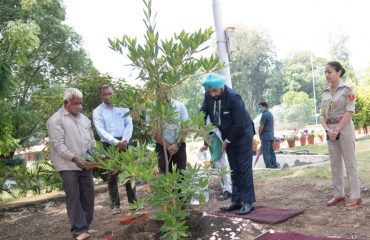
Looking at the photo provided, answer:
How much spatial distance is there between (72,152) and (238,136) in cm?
182

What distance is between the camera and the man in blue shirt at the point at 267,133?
9203 mm

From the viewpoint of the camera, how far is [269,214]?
4363mm

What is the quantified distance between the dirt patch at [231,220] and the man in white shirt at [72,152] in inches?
11.1

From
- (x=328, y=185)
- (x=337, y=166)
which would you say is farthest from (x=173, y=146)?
(x=328, y=185)

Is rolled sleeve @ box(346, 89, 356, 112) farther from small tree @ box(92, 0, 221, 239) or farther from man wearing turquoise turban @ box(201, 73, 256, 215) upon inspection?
small tree @ box(92, 0, 221, 239)

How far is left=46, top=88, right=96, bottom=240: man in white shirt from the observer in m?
4.05

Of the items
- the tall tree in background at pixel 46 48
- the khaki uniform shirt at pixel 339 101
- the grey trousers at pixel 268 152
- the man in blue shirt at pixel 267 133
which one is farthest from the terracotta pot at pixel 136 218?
the tall tree in background at pixel 46 48

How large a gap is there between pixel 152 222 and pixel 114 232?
0.46 meters

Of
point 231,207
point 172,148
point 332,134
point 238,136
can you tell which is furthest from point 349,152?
point 172,148

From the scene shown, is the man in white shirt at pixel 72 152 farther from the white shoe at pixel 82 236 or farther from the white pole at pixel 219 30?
the white pole at pixel 219 30

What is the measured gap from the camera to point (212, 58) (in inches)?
125

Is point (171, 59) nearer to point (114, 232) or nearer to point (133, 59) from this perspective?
point (133, 59)

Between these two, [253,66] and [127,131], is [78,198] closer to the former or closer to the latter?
[127,131]

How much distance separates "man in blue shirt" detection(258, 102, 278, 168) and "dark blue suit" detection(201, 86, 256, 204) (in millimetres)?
4667
